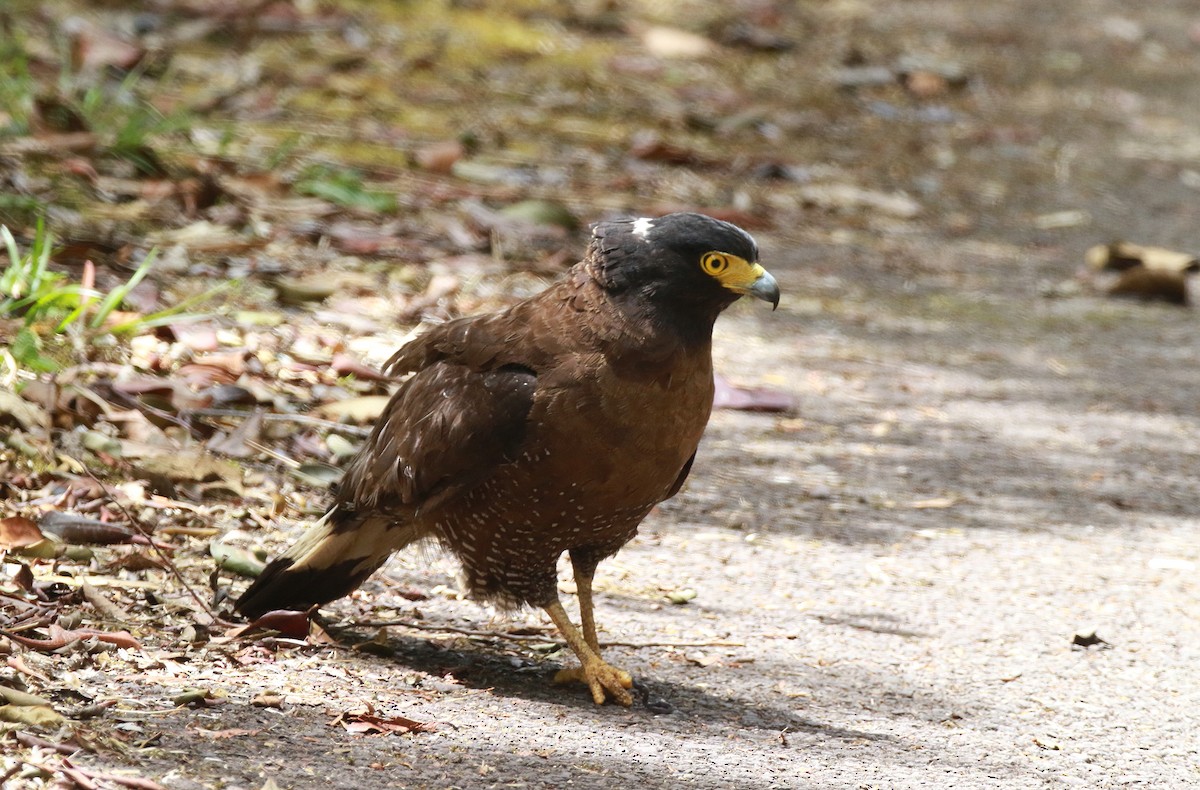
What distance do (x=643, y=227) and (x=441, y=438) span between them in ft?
2.51

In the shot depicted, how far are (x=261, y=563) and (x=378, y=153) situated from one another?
454cm

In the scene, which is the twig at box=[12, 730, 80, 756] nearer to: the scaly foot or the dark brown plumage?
the dark brown plumage

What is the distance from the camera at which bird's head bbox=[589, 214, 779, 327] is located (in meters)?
3.95

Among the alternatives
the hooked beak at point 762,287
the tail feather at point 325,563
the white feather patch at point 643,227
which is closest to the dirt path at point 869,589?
the tail feather at point 325,563

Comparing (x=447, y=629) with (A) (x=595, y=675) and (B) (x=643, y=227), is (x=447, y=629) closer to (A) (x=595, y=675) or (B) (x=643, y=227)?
(A) (x=595, y=675)

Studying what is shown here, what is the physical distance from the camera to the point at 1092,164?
438 inches

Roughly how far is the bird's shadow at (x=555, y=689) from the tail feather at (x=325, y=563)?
5.6 inches

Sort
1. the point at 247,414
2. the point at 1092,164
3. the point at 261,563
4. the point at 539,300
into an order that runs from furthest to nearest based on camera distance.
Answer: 1. the point at 1092,164
2. the point at 247,414
3. the point at 261,563
4. the point at 539,300

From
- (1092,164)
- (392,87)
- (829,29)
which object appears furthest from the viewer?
(829,29)

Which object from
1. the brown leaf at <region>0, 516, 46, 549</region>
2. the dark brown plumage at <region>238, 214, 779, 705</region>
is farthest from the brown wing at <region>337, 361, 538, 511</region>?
the brown leaf at <region>0, 516, 46, 549</region>

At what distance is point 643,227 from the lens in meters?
4.03

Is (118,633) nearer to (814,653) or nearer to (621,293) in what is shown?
(621,293)

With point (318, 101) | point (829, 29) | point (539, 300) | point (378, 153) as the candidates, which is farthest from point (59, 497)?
point (829, 29)

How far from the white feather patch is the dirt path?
1.20m
